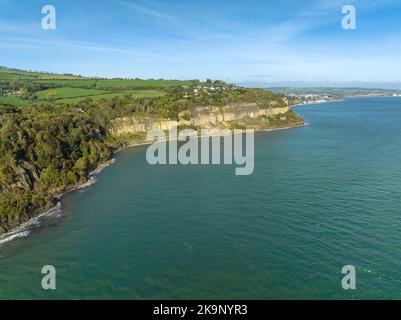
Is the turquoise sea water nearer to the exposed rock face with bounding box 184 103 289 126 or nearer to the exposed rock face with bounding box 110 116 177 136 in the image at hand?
the exposed rock face with bounding box 110 116 177 136

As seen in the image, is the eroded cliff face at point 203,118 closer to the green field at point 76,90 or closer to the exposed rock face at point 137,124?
the exposed rock face at point 137,124

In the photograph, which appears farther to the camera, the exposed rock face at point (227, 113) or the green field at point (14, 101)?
the exposed rock face at point (227, 113)

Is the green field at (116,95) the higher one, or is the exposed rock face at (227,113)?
the green field at (116,95)

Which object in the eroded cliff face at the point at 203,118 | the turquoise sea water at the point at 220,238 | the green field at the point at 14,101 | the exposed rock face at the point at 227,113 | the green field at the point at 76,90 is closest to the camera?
the turquoise sea water at the point at 220,238

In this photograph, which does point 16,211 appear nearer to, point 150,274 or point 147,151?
point 150,274

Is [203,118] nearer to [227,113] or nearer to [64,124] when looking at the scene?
[227,113]

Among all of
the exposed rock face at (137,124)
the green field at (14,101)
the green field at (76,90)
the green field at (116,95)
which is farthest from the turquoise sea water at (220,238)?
the green field at (76,90)

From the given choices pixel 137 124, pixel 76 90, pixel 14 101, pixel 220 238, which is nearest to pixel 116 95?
pixel 76 90

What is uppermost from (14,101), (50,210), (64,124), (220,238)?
(14,101)
